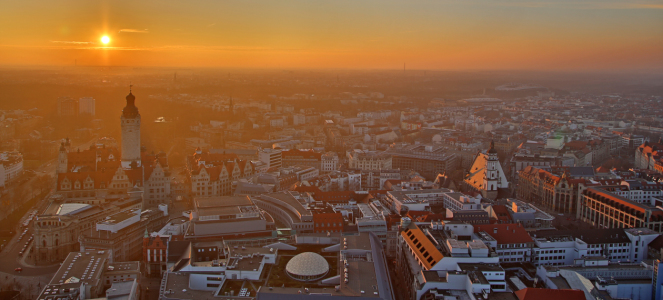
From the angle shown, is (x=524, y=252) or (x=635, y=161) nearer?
(x=524, y=252)

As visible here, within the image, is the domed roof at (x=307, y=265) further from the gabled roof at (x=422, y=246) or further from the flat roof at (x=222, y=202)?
the flat roof at (x=222, y=202)

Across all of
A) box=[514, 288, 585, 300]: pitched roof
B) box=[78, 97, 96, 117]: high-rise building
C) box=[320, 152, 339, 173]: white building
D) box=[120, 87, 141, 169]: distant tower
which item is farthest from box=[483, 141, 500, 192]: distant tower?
box=[78, 97, 96, 117]: high-rise building

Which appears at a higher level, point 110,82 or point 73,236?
point 110,82

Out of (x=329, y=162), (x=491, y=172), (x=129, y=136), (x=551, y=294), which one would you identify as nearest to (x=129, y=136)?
(x=129, y=136)

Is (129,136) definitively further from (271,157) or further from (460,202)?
(460,202)

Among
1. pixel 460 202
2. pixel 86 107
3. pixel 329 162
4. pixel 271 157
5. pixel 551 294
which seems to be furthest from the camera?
pixel 86 107

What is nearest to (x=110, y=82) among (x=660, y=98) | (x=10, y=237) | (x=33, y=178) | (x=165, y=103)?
(x=165, y=103)

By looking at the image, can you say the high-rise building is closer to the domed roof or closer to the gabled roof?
the gabled roof

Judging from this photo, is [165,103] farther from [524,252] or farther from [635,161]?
[524,252]
